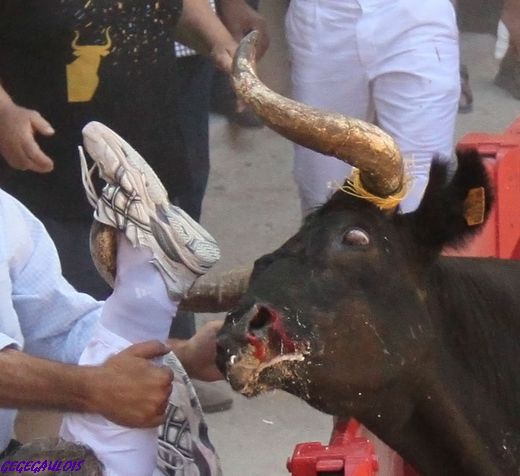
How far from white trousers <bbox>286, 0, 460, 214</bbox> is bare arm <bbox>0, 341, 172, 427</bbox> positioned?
1146mm

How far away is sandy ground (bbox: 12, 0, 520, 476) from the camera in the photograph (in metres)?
3.44

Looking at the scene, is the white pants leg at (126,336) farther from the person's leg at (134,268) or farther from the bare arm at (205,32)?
the bare arm at (205,32)

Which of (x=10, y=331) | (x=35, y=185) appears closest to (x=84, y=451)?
(x=10, y=331)

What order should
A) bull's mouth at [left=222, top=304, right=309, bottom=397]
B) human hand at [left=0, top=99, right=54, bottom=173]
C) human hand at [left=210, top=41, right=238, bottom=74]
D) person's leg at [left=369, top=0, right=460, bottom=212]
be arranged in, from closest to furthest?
1. bull's mouth at [left=222, top=304, right=309, bottom=397]
2. human hand at [left=0, top=99, right=54, bottom=173]
3. human hand at [left=210, top=41, right=238, bottom=74]
4. person's leg at [left=369, top=0, right=460, bottom=212]

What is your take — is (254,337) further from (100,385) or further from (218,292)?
(218,292)

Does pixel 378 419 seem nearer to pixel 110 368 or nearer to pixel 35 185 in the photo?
pixel 110 368

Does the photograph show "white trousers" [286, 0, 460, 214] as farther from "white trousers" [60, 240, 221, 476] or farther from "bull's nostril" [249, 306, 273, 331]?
"bull's nostril" [249, 306, 273, 331]

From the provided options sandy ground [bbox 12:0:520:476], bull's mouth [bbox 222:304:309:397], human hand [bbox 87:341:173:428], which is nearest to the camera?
bull's mouth [bbox 222:304:309:397]

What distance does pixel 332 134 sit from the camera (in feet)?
5.81

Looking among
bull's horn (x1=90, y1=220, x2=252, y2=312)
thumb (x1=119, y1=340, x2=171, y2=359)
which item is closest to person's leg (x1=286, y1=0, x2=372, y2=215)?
bull's horn (x1=90, y1=220, x2=252, y2=312)

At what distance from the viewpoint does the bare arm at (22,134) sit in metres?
2.17

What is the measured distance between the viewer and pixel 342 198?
189 cm

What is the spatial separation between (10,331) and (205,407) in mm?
1670

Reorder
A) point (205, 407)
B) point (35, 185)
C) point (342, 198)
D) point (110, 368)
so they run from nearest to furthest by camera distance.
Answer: point (110, 368) → point (342, 198) → point (35, 185) → point (205, 407)
